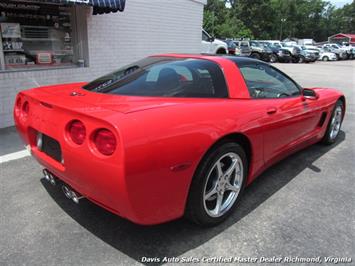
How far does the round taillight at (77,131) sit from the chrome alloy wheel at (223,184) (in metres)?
0.94

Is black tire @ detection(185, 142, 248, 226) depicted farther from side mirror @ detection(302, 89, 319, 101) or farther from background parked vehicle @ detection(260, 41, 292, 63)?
background parked vehicle @ detection(260, 41, 292, 63)

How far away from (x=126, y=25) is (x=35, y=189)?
18.1 feet

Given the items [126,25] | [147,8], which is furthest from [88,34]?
[147,8]

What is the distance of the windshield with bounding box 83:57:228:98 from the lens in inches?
107

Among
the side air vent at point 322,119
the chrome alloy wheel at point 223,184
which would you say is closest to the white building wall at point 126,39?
the chrome alloy wheel at point 223,184

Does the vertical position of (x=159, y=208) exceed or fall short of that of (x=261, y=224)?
it exceeds it

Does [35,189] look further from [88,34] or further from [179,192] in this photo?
[88,34]

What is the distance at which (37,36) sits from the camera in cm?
635

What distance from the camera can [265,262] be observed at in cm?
232

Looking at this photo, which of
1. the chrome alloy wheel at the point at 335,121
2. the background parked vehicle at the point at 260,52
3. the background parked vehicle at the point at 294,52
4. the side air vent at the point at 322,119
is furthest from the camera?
the background parked vehicle at the point at 260,52

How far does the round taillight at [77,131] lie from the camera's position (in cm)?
220

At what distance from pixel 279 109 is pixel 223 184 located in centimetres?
103

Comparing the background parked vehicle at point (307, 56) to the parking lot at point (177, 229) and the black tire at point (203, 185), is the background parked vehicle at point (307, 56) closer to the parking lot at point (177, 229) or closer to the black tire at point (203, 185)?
the parking lot at point (177, 229)

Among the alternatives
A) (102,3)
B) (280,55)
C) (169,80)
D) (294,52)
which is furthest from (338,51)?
(169,80)
